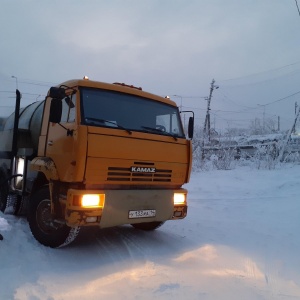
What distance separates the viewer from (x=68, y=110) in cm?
506

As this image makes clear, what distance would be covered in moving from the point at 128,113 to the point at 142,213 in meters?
1.59

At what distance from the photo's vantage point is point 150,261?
15.5 feet

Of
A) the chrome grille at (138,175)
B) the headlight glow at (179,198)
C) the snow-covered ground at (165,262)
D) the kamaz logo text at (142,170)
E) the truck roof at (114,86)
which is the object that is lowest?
the snow-covered ground at (165,262)

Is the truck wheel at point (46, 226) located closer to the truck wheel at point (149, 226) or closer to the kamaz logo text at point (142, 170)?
the kamaz logo text at point (142, 170)

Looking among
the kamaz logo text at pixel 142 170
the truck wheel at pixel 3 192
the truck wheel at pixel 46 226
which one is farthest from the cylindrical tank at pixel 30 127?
the kamaz logo text at pixel 142 170

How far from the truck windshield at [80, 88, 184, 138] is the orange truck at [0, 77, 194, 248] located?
0.01m

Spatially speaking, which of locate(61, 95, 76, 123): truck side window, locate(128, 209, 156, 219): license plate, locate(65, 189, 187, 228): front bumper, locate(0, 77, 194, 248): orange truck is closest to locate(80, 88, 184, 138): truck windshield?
locate(0, 77, 194, 248): orange truck

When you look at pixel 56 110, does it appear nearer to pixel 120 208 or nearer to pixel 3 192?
pixel 120 208

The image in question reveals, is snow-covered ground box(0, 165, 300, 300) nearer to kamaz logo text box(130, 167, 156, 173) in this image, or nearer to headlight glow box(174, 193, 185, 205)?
headlight glow box(174, 193, 185, 205)

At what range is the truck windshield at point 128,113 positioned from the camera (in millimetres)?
4883

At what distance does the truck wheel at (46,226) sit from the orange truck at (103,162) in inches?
0.6

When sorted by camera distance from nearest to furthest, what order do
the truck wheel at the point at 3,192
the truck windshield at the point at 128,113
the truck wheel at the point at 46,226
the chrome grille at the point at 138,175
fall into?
the chrome grille at the point at 138,175
the truck windshield at the point at 128,113
the truck wheel at the point at 46,226
the truck wheel at the point at 3,192

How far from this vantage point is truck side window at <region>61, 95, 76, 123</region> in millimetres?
4920

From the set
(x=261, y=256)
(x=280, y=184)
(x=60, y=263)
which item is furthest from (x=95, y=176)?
(x=280, y=184)
